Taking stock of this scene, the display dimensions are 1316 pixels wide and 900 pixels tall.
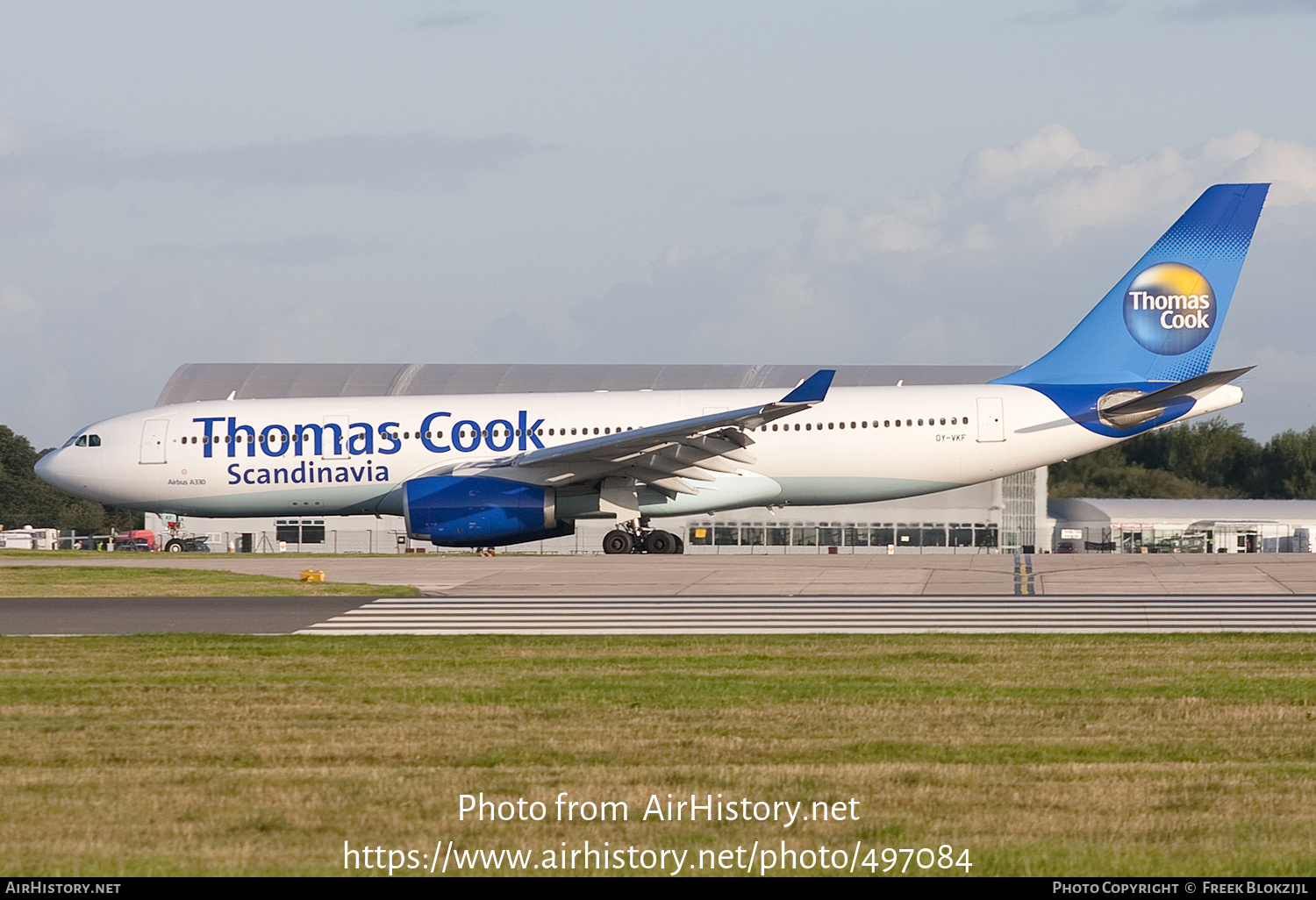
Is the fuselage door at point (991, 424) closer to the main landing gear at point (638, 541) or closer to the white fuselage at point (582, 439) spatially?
the white fuselage at point (582, 439)

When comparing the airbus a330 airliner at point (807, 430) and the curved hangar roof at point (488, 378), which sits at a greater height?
the curved hangar roof at point (488, 378)

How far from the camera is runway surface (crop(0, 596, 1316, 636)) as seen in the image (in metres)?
14.7

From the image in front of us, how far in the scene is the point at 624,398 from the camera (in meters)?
32.9

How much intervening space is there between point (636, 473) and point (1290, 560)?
1267cm

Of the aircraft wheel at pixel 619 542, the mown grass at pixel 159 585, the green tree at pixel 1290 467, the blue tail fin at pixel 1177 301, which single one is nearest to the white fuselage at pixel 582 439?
the aircraft wheel at pixel 619 542

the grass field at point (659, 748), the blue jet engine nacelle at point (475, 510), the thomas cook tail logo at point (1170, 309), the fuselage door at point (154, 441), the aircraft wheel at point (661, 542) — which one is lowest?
the grass field at point (659, 748)

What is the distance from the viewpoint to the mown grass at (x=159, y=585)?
19656 mm

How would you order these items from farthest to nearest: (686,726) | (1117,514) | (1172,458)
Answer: (1172,458) → (1117,514) → (686,726)

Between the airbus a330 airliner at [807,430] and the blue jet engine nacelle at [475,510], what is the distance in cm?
160

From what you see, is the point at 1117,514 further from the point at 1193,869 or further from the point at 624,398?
the point at 1193,869

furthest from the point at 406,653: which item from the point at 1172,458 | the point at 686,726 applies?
the point at 1172,458

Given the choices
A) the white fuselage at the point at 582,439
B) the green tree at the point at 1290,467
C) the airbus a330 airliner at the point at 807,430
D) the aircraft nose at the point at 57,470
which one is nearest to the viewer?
the airbus a330 airliner at the point at 807,430

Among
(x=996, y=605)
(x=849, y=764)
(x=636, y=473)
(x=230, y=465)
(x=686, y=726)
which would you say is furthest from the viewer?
(x=230, y=465)

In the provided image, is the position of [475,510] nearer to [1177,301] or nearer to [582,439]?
[582,439]
